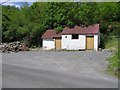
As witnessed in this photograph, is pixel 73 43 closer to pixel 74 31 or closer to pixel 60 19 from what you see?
pixel 74 31

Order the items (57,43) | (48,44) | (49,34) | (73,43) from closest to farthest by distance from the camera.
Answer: (73,43)
(57,43)
(48,44)
(49,34)

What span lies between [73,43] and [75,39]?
2.17 feet

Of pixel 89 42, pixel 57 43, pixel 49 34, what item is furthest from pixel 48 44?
pixel 89 42

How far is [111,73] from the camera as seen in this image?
17.2 metres

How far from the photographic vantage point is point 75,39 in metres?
40.2

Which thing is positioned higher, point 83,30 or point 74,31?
point 83,30

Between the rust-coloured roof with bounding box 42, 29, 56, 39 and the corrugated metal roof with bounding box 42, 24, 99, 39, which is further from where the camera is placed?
the rust-coloured roof with bounding box 42, 29, 56, 39

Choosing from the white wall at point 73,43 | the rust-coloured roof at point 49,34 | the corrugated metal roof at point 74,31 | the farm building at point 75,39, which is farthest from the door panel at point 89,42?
the rust-coloured roof at point 49,34

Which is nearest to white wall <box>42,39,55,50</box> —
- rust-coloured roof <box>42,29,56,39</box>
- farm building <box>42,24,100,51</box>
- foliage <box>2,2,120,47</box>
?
farm building <box>42,24,100,51</box>

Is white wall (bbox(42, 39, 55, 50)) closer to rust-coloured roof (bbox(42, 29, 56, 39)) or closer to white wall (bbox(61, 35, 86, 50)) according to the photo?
rust-coloured roof (bbox(42, 29, 56, 39))

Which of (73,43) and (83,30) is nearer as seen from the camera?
(73,43)

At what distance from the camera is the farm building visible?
39094 mm

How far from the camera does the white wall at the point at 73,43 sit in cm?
3947

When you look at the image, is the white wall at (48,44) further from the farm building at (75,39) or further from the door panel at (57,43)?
the door panel at (57,43)
